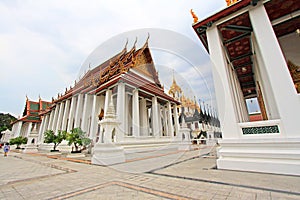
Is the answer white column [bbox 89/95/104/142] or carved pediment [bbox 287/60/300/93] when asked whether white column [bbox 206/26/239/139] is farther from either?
white column [bbox 89/95/104/142]

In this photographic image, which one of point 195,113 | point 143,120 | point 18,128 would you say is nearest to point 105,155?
point 143,120

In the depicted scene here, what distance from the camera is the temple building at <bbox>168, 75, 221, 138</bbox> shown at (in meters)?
5.12

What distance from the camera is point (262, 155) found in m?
3.46

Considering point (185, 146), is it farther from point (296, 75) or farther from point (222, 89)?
point (296, 75)

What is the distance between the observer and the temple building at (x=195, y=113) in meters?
5.12

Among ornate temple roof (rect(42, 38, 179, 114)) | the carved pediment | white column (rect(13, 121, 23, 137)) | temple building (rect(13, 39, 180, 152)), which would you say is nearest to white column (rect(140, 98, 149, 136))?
temple building (rect(13, 39, 180, 152))

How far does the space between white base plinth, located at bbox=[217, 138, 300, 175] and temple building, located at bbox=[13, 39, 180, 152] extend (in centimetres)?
548

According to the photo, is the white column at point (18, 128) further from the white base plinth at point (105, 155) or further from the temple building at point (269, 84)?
the temple building at point (269, 84)

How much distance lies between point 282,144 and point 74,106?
52.4ft

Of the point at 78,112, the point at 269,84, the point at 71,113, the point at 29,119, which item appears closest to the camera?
the point at 269,84

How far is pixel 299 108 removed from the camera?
10.8 ft

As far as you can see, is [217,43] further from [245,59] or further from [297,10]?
[245,59]

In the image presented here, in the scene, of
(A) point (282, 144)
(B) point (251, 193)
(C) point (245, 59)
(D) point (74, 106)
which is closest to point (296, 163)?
(A) point (282, 144)

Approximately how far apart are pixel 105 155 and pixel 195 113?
21.5 m
